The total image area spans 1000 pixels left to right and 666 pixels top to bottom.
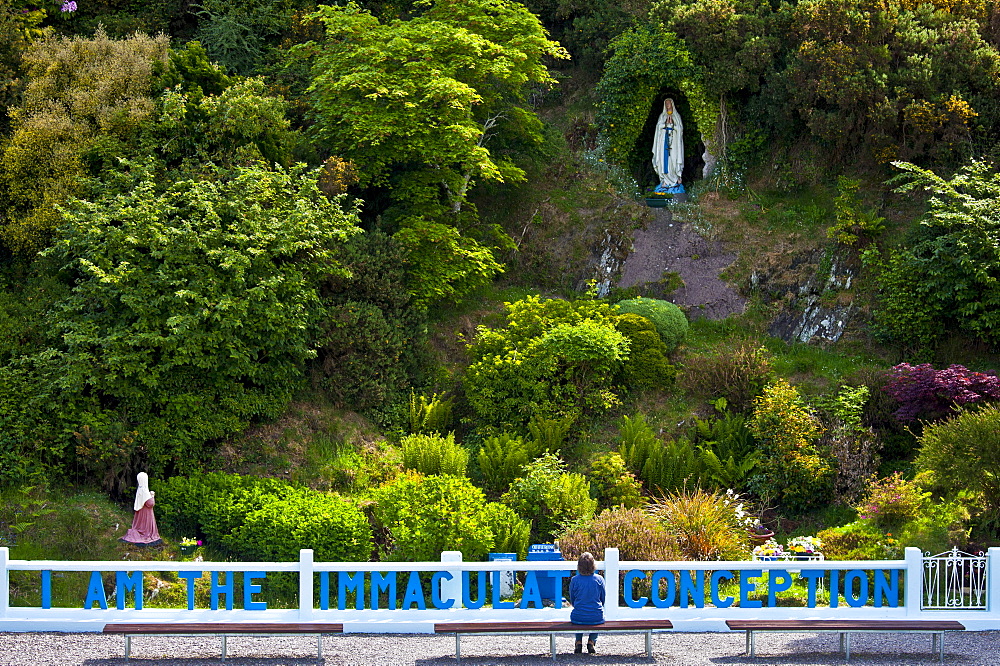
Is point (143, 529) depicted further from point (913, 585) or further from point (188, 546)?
point (913, 585)

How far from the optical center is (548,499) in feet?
54.4

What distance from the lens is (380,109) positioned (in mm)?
21188

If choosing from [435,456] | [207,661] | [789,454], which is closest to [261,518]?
[435,456]

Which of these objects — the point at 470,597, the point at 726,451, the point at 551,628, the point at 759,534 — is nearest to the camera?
the point at 551,628

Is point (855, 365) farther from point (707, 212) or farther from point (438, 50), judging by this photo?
point (438, 50)

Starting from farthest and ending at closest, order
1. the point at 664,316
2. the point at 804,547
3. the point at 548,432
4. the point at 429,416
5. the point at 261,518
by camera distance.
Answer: the point at 664,316
the point at 429,416
the point at 548,432
the point at 261,518
the point at 804,547

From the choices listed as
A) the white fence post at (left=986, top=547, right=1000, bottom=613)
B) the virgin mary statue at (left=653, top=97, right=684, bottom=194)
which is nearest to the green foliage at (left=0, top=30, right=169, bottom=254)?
the virgin mary statue at (left=653, top=97, right=684, bottom=194)

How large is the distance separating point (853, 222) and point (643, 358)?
16.6 ft

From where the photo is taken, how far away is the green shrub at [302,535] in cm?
1599

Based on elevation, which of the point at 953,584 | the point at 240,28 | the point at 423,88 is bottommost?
the point at 953,584

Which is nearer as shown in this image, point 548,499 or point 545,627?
point 545,627

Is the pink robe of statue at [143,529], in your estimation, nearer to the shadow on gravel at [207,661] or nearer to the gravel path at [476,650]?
the gravel path at [476,650]

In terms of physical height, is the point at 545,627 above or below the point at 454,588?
below

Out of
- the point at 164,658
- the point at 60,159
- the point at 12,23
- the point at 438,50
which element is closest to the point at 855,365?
the point at 438,50
